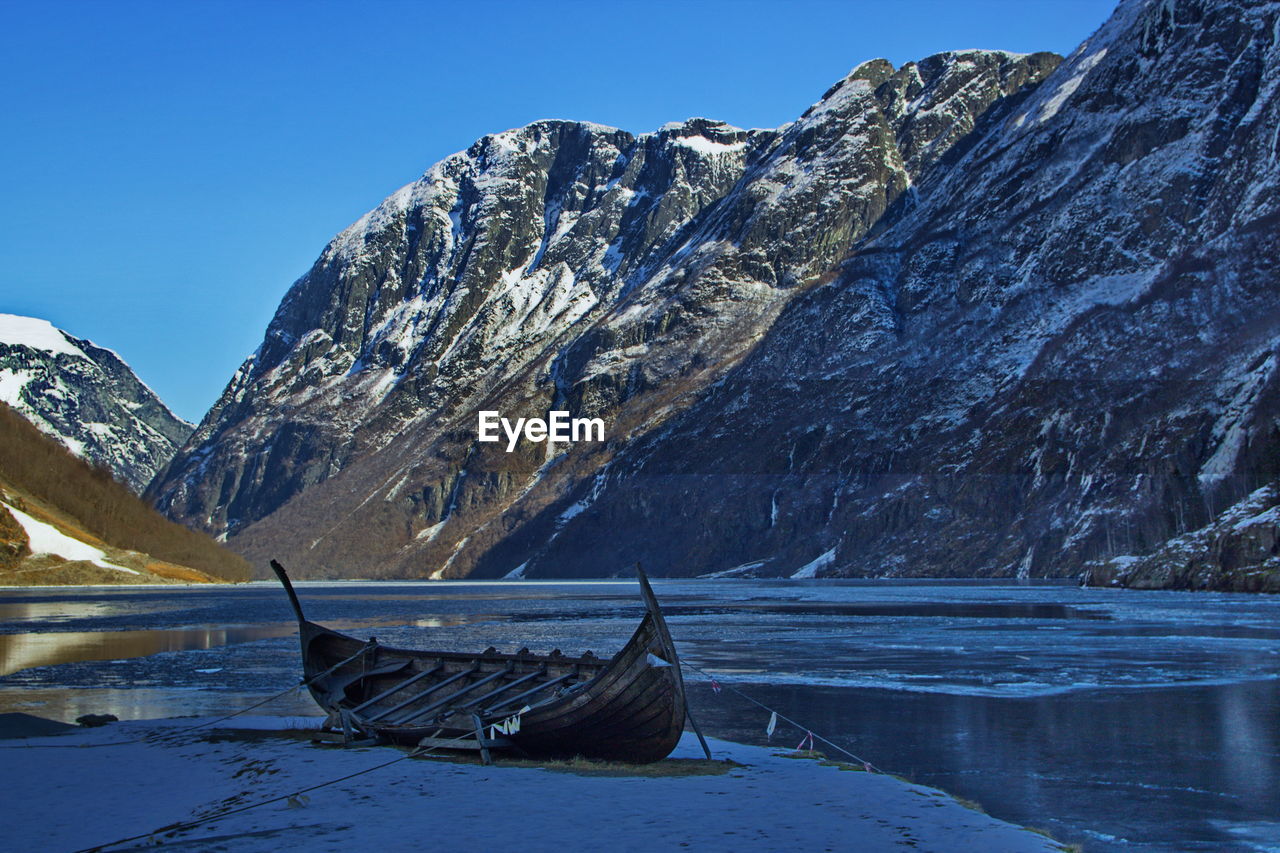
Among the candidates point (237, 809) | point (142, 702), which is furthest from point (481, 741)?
point (142, 702)

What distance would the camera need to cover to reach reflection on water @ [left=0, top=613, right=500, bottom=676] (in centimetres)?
5336

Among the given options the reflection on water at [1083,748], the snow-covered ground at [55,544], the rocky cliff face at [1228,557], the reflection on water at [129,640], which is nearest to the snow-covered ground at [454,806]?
the reflection on water at [1083,748]

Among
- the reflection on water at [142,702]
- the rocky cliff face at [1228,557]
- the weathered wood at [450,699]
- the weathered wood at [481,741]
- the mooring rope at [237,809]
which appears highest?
the rocky cliff face at [1228,557]

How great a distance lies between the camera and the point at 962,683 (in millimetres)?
40062

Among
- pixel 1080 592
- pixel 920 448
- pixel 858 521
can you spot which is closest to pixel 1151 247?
pixel 920 448

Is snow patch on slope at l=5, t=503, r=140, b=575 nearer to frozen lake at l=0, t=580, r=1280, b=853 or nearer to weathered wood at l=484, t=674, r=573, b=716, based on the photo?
Result: frozen lake at l=0, t=580, r=1280, b=853

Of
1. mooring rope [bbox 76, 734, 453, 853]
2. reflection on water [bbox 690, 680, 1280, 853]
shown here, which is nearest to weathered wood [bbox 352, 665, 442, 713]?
mooring rope [bbox 76, 734, 453, 853]

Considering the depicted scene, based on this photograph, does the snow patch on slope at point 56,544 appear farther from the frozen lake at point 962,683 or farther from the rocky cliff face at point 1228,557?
the rocky cliff face at point 1228,557

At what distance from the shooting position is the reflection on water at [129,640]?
5336 centimetres

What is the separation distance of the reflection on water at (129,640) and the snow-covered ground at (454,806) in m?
25.4

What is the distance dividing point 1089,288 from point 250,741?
18579 centimetres

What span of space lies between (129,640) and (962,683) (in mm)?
44881

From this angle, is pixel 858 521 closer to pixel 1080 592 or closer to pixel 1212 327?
pixel 1212 327

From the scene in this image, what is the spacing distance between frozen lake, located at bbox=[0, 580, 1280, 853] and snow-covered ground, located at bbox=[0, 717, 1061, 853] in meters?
2.38
